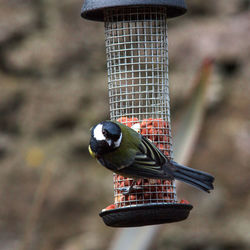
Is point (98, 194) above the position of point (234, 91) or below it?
below

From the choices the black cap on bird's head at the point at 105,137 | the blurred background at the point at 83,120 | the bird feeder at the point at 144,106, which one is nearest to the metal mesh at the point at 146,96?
the bird feeder at the point at 144,106

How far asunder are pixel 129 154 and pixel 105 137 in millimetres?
198

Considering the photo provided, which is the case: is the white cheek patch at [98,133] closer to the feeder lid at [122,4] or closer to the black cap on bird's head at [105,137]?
the black cap on bird's head at [105,137]

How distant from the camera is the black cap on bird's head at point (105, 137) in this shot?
4.25 m

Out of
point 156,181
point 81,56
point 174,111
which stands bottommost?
point 156,181

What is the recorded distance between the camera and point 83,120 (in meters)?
6.14

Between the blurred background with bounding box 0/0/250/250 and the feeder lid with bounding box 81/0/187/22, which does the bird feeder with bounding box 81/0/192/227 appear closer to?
the feeder lid with bounding box 81/0/187/22

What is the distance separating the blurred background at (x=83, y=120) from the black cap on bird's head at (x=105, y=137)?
1581mm

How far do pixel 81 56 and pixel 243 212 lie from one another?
2.05m

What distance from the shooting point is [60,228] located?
5957 mm

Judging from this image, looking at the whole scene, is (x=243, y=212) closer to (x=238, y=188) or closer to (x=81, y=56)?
(x=238, y=188)

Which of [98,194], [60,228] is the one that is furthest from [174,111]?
[60,228]

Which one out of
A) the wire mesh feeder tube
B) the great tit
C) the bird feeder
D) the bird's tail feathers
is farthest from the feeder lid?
the bird's tail feathers

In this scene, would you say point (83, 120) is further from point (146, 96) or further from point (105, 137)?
point (105, 137)
